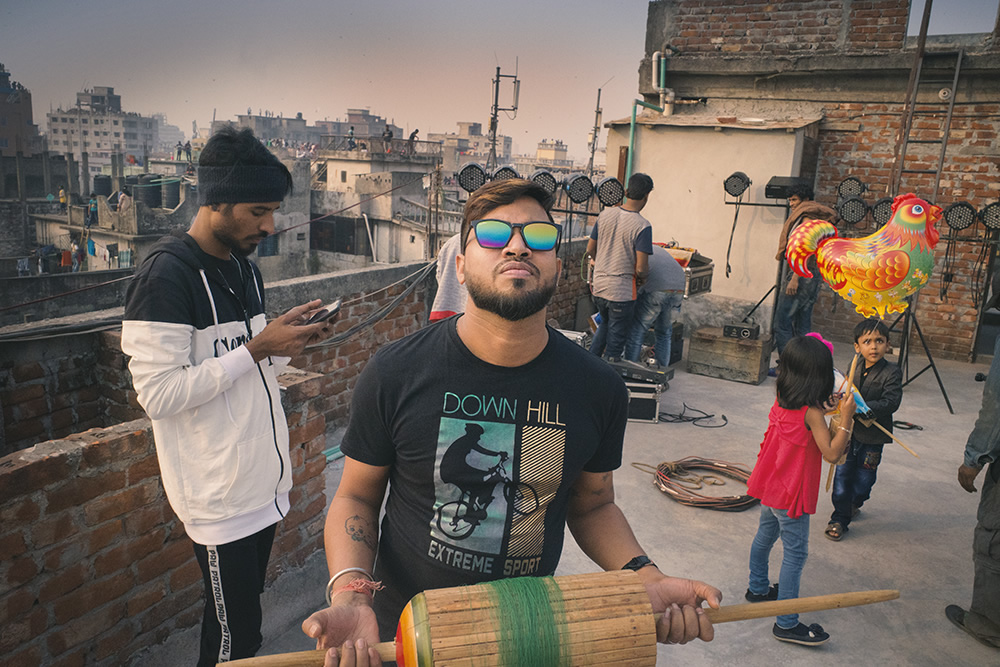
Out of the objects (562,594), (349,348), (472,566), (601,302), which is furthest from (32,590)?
(601,302)

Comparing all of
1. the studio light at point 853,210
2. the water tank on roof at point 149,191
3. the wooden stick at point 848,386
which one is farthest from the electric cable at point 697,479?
the water tank on roof at point 149,191

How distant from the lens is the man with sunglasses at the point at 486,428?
167 centimetres

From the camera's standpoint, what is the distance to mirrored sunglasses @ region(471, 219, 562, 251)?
5.65 ft

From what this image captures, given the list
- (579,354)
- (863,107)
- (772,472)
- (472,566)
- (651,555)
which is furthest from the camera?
(863,107)

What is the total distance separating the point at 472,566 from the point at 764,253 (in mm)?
7976

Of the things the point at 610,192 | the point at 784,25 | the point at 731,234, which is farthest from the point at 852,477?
the point at 784,25

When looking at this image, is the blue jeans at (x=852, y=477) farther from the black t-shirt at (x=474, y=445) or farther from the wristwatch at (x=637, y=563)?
the black t-shirt at (x=474, y=445)

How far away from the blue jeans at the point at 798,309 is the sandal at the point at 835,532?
310 cm

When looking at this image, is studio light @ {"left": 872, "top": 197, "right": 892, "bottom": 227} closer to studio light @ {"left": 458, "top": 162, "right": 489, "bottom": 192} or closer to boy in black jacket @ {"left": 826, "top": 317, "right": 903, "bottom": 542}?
boy in black jacket @ {"left": 826, "top": 317, "right": 903, "bottom": 542}

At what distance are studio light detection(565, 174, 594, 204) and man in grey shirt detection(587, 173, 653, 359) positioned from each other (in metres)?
1.38

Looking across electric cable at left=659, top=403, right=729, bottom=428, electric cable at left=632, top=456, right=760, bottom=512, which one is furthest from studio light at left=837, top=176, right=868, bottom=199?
electric cable at left=632, top=456, right=760, bottom=512

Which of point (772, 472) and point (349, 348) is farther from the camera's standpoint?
point (349, 348)

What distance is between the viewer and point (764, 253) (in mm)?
8672

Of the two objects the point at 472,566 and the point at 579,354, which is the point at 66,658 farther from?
the point at 579,354
